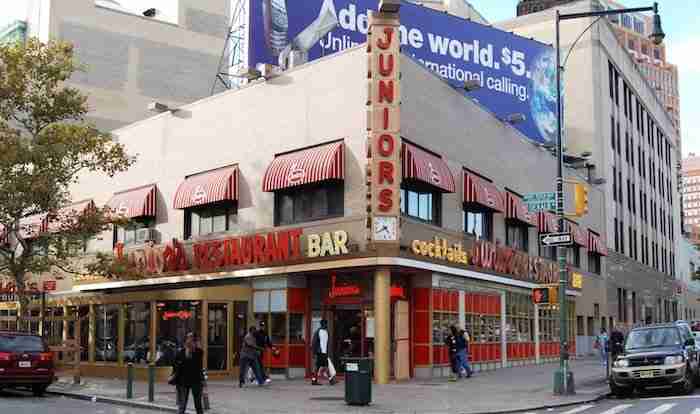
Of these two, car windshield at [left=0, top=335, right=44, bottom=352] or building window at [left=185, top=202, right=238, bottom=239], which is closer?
car windshield at [left=0, top=335, right=44, bottom=352]

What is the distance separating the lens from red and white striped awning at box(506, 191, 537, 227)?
115 feet

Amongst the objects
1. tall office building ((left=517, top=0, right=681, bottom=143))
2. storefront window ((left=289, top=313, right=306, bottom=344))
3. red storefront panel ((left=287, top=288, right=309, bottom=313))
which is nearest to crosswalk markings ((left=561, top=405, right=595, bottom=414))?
storefront window ((left=289, top=313, right=306, bottom=344))

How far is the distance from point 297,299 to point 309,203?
332cm

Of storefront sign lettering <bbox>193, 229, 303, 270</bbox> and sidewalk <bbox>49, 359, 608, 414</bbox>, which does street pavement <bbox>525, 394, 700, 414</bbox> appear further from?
storefront sign lettering <bbox>193, 229, 303, 270</bbox>

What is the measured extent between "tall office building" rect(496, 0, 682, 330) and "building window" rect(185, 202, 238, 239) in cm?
2423

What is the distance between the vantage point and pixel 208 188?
1194 inches

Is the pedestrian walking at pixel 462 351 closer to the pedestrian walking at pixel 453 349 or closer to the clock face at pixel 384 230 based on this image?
the pedestrian walking at pixel 453 349

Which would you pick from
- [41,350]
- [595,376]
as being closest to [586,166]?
[595,376]

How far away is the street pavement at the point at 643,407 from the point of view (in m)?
18.2

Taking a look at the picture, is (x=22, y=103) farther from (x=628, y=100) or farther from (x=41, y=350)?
(x=628, y=100)

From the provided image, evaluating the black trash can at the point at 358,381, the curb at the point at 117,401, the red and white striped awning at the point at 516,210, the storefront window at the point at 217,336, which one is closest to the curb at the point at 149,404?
the curb at the point at 117,401

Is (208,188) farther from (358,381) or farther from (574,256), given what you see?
(574,256)

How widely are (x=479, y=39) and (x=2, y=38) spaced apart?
1378 inches

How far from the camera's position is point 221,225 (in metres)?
30.9
